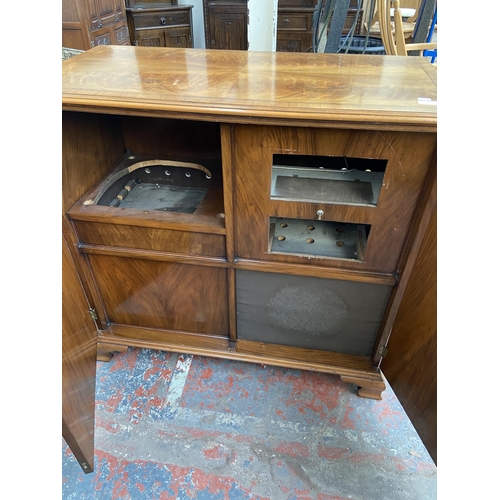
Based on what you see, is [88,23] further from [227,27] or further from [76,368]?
[76,368]

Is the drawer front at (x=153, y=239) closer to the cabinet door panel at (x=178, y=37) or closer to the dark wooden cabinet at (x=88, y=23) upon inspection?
the dark wooden cabinet at (x=88, y=23)

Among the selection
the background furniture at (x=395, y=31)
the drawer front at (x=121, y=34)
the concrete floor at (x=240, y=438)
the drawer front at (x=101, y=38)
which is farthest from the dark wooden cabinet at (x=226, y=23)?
the concrete floor at (x=240, y=438)

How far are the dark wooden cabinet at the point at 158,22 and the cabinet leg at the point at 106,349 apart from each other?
8.96 feet

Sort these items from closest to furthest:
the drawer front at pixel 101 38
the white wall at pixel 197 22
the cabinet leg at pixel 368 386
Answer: the cabinet leg at pixel 368 386
the drawer front at pixel 101 38
the white wall at pixel 197 22

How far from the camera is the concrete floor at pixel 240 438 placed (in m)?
0.91

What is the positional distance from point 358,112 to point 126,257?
2.16 feet

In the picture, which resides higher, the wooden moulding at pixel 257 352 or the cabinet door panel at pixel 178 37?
the cabinet door panel at pixel 178 37

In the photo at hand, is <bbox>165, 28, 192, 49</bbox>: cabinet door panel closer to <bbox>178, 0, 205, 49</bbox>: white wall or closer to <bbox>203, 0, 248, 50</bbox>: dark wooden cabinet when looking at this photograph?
<bbox>203, 0, 248, 50</bbox>: dark wooden cabinet

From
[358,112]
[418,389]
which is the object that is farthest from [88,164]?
[418,389]

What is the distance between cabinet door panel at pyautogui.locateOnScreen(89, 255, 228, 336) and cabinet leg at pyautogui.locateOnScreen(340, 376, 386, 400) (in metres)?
0.38

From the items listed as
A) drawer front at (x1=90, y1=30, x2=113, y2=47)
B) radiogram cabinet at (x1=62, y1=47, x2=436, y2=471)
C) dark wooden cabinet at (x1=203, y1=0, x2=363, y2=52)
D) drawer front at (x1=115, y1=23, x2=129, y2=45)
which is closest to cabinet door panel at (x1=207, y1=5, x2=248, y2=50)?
dark wooden cabinet at (x1=203, y1=0, x2=363, y2=52)

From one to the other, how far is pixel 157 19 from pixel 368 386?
3139 mm

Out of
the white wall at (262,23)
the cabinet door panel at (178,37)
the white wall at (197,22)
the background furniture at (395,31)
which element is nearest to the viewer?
the white wall at (262,23)

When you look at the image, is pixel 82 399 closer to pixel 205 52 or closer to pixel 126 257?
pixel 126 257
